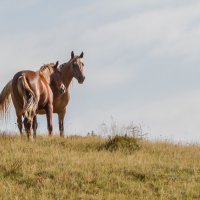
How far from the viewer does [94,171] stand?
12.8 meters

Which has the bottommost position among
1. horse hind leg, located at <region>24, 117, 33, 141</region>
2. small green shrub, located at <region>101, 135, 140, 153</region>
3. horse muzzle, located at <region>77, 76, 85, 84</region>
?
small green shrub, located at <region>101, 135, 140, 153</region>

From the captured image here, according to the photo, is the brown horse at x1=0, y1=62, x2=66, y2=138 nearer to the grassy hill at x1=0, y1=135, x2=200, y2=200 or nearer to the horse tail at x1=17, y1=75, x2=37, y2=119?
the horse tail at x1=17, y1=75, x2=37, y2=119

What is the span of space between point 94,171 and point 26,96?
5.04 meters

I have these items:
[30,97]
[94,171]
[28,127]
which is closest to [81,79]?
[30,97]

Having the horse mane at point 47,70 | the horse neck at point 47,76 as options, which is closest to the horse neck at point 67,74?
the horse mane at point 47,70

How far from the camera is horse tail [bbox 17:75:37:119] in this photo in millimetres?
16906

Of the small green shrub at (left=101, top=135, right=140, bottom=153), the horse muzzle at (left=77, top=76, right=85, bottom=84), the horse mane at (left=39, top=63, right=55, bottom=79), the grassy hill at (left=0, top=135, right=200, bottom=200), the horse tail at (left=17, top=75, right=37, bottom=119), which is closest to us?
the grassy hill at (left=0, top=135, right=200, bottom=200)

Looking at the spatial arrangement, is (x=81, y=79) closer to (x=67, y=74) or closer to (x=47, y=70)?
(x=67, y=74)

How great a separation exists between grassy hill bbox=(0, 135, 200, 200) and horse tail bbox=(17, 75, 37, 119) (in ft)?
2.98

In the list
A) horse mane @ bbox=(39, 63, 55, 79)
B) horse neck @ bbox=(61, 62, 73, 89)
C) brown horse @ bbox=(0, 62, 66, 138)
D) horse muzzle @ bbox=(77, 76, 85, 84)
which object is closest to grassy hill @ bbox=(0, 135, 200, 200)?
brown horse @ bbox=(0, 62, 66, 138)

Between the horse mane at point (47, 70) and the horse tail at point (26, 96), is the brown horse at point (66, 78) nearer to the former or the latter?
the horse mane at point (47, 70)

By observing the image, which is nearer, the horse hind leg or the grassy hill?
the grassy hill

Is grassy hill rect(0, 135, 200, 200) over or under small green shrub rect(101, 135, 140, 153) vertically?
under

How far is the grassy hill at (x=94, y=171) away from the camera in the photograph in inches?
450
